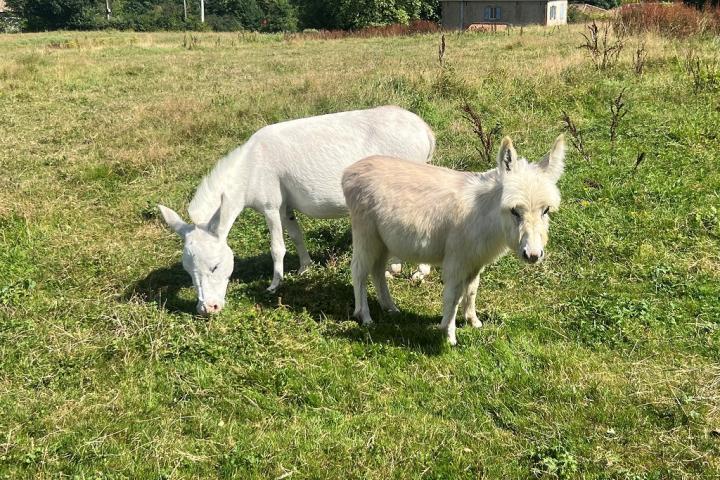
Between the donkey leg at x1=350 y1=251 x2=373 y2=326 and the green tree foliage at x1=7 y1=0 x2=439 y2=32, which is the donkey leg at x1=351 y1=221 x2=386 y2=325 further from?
the green tree foliage at x1=7 y1=0 x2=439 y2=32

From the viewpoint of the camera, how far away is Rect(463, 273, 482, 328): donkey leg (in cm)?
492

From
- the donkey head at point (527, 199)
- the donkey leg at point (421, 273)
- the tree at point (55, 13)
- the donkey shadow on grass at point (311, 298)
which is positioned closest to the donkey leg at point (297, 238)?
the donkey shadow on grass at point (311, 298)

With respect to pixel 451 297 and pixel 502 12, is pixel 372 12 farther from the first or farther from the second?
pixel 451 297

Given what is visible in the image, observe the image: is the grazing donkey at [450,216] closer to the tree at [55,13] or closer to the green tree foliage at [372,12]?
the green tree foliage at [372,12]

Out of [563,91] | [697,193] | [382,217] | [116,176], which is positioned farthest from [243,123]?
[697,193]

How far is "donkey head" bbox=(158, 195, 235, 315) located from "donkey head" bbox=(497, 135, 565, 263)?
2671 millimetres

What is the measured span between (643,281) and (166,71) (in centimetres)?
1874

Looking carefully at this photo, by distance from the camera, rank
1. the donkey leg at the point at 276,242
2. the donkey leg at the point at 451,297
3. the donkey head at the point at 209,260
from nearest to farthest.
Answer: the donkey leg at the point at 451,297
the donkey head at the point at 209,260
the donkey leg at the point at 276,242

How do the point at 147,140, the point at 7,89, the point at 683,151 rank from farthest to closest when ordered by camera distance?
the point at 7,89, the point at 147,140, the point at 683,151

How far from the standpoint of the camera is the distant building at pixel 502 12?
1905 inches

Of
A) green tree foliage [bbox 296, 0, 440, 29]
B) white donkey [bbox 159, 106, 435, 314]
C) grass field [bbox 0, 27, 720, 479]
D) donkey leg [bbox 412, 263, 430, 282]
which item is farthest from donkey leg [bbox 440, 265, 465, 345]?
green tree foliage [bbox 296, 0, 440, 29]

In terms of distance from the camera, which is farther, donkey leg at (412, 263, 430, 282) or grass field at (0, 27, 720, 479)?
donkey leg at (412, 263, 430, 282)

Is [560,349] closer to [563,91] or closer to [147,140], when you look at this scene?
[563,91]

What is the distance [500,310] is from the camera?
17.6 feet
